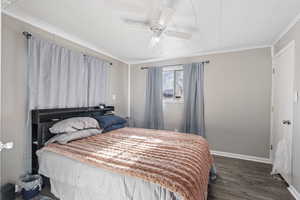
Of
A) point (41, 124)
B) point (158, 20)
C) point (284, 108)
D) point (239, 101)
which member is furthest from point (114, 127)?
point (284, 108)

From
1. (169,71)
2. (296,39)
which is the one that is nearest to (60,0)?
(169,71)

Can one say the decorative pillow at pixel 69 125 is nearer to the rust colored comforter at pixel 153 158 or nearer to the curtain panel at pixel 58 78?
the rust colored comforter at pixel 153 158

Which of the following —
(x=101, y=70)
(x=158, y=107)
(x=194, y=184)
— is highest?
(x=101, y=70)

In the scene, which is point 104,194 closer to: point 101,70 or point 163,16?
point 163,16

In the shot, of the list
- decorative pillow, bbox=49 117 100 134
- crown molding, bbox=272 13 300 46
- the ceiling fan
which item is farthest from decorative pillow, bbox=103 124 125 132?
crown molding, bbox=272 13 300 46

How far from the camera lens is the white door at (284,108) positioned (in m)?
2.27

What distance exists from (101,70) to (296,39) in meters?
3.59

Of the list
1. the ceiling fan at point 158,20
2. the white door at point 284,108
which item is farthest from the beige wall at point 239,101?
the ceiling fan at point 158,20

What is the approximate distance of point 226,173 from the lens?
263cm

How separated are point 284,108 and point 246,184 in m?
1.44

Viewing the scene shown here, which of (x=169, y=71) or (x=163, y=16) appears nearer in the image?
(x=163, y=16)

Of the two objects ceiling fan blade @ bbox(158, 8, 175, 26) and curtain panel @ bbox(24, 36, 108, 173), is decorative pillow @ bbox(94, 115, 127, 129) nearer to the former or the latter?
curtain panel @ bbox(24, 36, 108, 173)

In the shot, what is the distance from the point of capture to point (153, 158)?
166 centimetres

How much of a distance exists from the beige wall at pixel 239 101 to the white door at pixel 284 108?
0.21 metres
